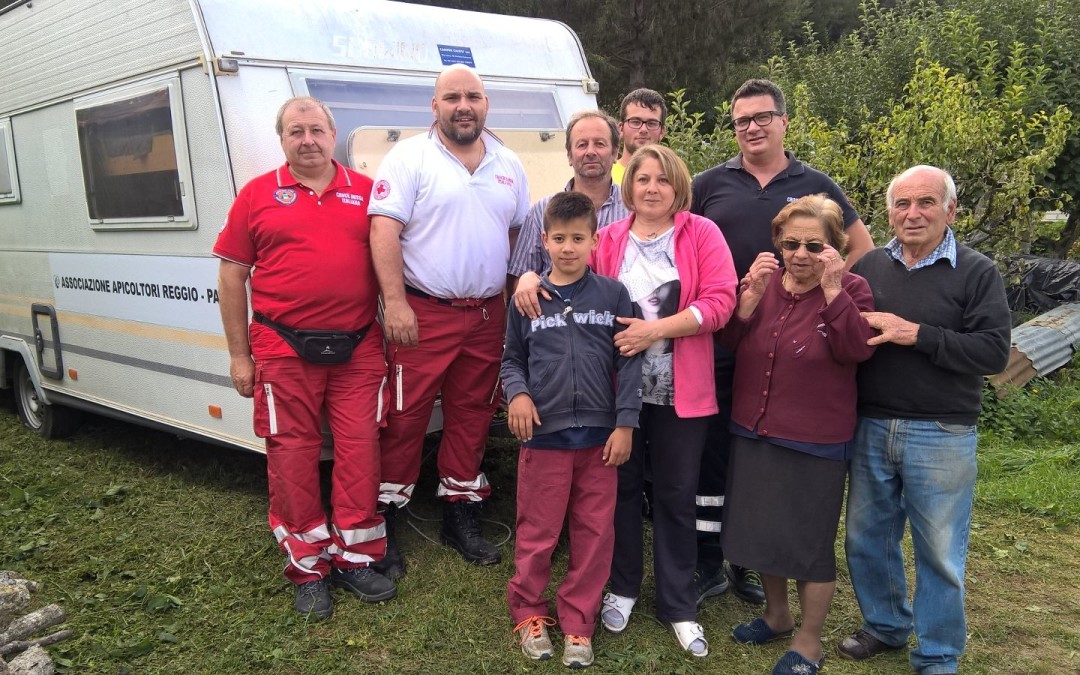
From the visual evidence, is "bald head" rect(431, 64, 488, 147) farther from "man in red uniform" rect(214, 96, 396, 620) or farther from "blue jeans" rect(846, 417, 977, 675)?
"blue jeans" rect(846, 417, 977, 675)

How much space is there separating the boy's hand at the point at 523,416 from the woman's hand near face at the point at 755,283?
877 millimetres

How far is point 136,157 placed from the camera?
15.3 ft

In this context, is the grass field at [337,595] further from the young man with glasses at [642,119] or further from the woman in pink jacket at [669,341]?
the young man with glasses at [642,119]

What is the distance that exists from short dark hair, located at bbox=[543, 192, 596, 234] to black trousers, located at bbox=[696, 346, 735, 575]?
0.84 metres

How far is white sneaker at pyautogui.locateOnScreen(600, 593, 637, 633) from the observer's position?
3.55 meters

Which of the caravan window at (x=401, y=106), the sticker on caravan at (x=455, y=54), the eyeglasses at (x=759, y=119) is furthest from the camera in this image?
the sticker on caravan at (x=455, y=54)

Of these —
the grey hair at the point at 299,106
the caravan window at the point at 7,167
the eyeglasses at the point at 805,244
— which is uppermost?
the grey hair at the point at 299,106

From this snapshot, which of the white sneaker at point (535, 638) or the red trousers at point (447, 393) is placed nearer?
the white sneaker at point (535, 638)

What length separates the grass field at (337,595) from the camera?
3.43 meters

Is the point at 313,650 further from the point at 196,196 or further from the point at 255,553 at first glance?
the point at 196,196

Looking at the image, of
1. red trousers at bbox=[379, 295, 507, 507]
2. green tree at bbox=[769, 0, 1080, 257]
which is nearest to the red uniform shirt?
red trousers at bbox=[379, 295, 507, 507]

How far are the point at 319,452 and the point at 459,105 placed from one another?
5.39 feet

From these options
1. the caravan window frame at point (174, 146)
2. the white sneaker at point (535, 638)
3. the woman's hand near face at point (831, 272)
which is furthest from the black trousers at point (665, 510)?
the caravan window frame at point (174, 146)

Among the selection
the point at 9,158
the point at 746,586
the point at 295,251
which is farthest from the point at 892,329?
the point at 9,158
